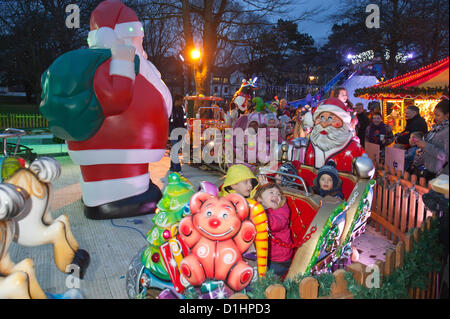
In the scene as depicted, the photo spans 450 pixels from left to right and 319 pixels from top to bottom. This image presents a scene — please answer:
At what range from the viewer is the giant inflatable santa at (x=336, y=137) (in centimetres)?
465

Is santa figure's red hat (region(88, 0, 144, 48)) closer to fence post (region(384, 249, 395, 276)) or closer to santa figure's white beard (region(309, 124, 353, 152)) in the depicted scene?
santa figure's white beard (region(309, 124, 353, 152))

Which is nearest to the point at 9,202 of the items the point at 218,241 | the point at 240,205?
the point at 218,241

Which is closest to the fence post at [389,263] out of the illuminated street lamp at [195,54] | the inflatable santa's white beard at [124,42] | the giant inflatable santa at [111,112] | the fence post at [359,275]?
the fence post at [359,275]

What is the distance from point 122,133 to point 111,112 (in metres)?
0.32

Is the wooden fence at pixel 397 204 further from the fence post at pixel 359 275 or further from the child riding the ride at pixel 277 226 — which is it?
the fence post at pixel 359 275

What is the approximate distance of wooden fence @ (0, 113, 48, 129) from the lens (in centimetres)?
1560

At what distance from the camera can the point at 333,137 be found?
467 centimetres

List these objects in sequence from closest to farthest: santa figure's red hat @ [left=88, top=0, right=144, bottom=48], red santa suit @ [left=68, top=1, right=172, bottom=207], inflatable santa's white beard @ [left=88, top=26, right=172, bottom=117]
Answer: inflatable santa's white beard @ [left=88, top=26, right=172, bottom=117]
red santa suit @ [left=68, top=1, right=172, bottom=207]
santa figure's red hat @ [left=88, top=0, right=144, bottom=48]

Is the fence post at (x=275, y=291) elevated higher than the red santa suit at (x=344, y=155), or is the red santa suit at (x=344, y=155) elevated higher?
the red santa suit at (x=344, y=155)

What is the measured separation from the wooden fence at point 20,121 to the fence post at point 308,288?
1647 centimetres

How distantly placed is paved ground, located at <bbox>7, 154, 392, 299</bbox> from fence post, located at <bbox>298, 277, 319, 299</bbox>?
171cm

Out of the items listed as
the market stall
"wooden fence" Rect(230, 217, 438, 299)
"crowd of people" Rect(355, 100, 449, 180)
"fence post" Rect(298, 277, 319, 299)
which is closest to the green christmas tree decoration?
"wooden fence" Rect(230, 217, 438, 299)

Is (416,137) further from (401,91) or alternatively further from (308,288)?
(308,288)

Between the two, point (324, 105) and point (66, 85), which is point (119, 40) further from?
point (324, 105)
